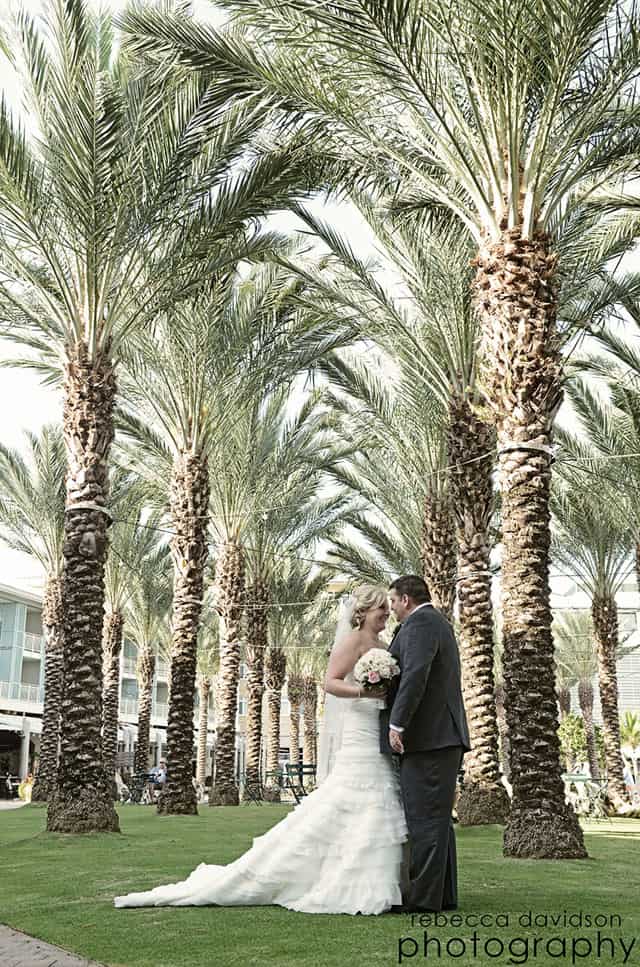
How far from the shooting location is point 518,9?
31.4ft

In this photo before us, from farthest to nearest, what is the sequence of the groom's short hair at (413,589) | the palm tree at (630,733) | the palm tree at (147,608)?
the palm tree at (630,733)
the palm tree at (147,608)
the groom's short hair at (413,589)

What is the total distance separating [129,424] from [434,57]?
1241cm

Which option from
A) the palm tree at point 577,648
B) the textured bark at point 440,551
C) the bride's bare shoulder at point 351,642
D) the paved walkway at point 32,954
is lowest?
the paved walkway at point 32,954

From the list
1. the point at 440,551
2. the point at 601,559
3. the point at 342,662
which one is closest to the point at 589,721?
the point at 601,559

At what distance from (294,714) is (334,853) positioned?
43474 millimetres

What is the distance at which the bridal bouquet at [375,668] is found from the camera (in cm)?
639

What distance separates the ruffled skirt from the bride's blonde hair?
560 millimetres

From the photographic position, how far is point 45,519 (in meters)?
28.1

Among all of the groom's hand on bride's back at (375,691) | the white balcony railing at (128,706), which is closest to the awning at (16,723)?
the white balcony railing at (128,706)

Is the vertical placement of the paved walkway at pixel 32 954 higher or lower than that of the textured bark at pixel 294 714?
lower

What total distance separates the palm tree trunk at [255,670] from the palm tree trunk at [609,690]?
379 inches

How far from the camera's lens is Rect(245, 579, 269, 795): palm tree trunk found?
30.3m

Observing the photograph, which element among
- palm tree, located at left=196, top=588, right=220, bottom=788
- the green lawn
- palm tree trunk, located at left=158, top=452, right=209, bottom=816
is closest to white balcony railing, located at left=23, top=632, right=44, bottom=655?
palm tree, located at left=196, top=588, right=220, bottom=788

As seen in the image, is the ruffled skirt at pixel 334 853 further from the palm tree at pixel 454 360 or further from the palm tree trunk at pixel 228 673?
the palm tree trunk at pixel 228 673
